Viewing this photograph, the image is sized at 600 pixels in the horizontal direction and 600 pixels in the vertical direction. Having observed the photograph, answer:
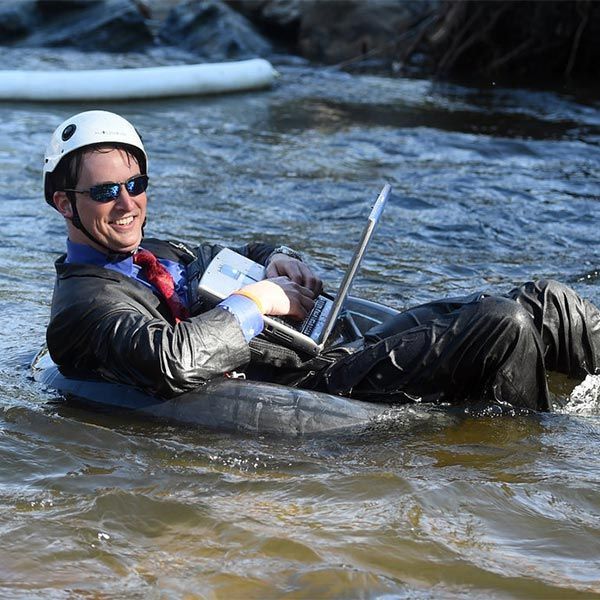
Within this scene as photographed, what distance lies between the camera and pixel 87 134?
167 inches

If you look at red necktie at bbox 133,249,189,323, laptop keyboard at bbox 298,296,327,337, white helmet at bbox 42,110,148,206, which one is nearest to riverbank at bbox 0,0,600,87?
laptop keyboard at bbox 298,296,327,337

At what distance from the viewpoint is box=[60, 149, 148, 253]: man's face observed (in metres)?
4.28

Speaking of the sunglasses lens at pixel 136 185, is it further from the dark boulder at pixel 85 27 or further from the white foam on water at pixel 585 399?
the dark boulder at pixel 85 27

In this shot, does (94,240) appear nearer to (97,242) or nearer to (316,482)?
(97,242)

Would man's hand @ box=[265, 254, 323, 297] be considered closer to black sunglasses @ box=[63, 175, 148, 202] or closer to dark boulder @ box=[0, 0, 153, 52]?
black sunglasses @ box=[63, 175, 148, 202]

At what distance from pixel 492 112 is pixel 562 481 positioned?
8338mm

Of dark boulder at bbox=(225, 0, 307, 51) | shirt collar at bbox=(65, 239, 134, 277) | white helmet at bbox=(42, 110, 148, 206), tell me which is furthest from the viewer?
dark boulder at bbox=(225, 0, 307, 51)

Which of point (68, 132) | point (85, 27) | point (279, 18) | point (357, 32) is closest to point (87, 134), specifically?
point (68, 132)

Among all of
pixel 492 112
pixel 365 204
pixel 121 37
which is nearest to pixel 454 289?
pixel 365 204

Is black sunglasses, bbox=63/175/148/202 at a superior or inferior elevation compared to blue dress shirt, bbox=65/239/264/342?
superior

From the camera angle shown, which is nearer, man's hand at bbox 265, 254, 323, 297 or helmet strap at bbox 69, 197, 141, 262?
helmet strap at bbox 69, 197, 141, 262

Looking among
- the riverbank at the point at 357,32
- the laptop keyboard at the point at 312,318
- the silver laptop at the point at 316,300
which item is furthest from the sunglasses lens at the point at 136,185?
the riverbank at the point at 357,32

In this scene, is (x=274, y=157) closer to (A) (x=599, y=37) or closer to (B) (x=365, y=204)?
(B) (x=365, y=204)

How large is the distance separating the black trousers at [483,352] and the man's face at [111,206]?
0.94m
